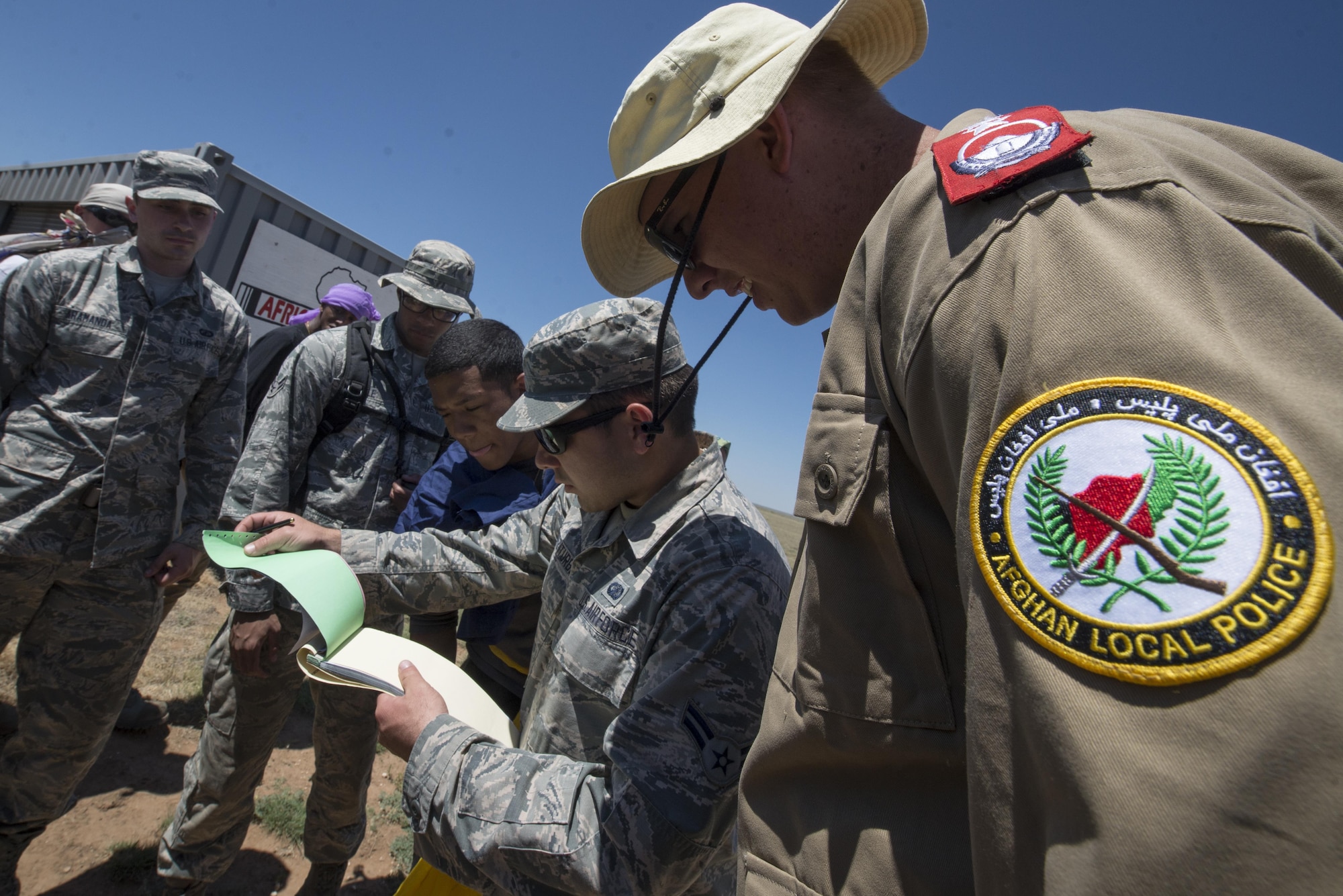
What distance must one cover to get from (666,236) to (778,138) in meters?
0.29

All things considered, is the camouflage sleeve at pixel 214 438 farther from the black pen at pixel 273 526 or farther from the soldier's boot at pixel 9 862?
the soldier's boot at pixel 9 862

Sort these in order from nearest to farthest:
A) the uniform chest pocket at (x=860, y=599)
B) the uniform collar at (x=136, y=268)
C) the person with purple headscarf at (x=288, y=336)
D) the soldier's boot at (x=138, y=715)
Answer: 1. the uniform chest pocket at (x=860, y=599)
2. the uniform collar at (x=136, y=268)
3. the soldier's boot at (x=138, y=715)
4. the person with purple headscarf at (x=288, y=336)

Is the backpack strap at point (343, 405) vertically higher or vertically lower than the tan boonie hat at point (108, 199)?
lower

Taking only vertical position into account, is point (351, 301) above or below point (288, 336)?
above

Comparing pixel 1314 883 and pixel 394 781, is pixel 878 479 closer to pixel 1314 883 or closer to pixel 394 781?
pixel 1314 883

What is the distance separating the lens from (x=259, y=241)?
7.19m

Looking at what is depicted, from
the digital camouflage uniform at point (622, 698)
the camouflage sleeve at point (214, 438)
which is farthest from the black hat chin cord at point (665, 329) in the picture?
the camouflage sleeve at point (214, 438)

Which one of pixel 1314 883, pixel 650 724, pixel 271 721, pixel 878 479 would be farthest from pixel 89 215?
pixel 1314 883

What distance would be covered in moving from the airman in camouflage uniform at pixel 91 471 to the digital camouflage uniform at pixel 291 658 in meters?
0.45

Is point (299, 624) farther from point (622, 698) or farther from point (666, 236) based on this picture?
point (666, 236)

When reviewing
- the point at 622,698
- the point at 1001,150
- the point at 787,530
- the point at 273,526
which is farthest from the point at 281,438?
the point at 787,530

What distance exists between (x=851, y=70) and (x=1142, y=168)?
2.09 ft

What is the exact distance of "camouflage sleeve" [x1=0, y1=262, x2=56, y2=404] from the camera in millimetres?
2963

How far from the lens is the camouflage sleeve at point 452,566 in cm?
229
